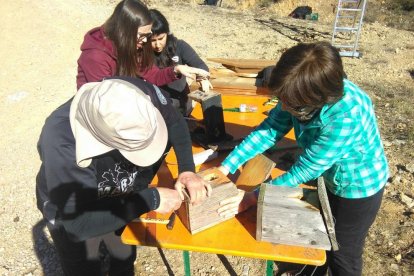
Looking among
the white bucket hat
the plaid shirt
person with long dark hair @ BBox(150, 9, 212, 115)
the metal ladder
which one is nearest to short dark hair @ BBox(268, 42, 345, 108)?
the plaid shirt

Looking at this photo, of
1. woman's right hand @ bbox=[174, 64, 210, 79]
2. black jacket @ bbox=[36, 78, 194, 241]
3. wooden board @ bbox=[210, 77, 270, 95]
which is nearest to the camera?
black jacket @ bbox=[36, 78, 194, 241]

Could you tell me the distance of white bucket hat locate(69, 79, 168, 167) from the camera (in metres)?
1.25

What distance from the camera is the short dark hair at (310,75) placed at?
1477 millimetres

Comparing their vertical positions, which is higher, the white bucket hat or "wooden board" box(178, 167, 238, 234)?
the white bucket hat

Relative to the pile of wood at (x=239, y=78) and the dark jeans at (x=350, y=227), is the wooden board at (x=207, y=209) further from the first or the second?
the pile of wood at (x=239, y=78)

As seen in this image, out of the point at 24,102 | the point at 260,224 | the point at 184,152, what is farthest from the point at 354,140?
the point at 24,102

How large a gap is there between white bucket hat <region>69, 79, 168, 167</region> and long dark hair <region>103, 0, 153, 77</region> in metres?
1.09

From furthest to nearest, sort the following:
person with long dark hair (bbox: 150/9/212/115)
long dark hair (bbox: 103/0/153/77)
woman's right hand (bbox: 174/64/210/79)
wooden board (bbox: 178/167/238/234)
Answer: person with long dark hair (bbox: 150/9/212/115) < woman's right hand (bbox: 174/64/210/79) < long dark hair (bbox: 103/0/153/77) < wooden board (bbox: 178/167/238/234)

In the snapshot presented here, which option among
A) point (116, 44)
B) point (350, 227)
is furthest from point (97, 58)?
point (350, 227)

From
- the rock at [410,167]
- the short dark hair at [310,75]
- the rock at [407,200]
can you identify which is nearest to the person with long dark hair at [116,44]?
the short dark hair at [310,75]

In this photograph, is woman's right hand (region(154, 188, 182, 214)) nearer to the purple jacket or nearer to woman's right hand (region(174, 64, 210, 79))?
the purple jacket

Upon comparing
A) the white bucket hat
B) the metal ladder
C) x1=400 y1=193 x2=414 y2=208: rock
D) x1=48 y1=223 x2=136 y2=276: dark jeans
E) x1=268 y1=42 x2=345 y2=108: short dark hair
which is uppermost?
x1=268 y1=42 x2=345 y2=108: short dark hair

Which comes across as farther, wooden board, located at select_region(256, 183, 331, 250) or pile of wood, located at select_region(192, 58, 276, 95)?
pile of wood, located at select_region(192, 58, 276, 95)

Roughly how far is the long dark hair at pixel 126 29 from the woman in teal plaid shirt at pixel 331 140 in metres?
1.05
